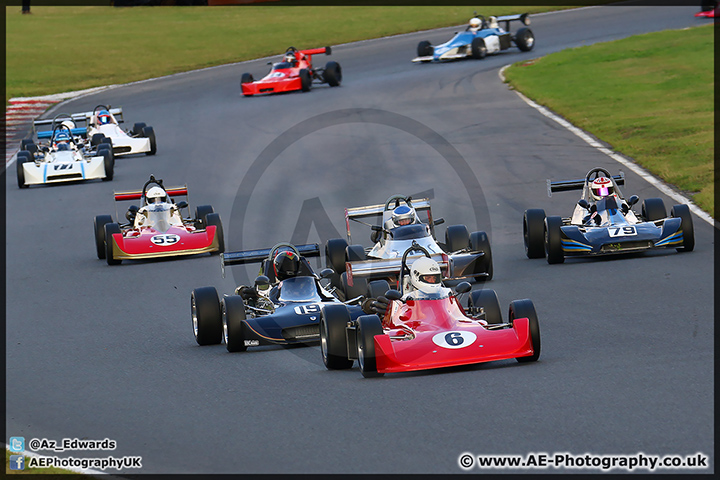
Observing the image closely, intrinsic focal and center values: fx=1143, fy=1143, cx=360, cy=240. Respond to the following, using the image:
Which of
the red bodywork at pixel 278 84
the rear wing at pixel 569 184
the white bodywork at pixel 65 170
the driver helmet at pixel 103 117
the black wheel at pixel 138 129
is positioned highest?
the red bodywork at pixel 278 84

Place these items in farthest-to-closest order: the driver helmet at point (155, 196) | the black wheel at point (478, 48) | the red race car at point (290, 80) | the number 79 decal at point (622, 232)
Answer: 1. the black wheel at point (478, 48)
2. the red race car at point (290, 80)
3. the driver helmet at point (155, 196)
4. the number 79 decal at point (622, 232)

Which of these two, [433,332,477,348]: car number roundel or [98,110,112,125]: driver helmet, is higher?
[98,110,112,125]: driver helmet

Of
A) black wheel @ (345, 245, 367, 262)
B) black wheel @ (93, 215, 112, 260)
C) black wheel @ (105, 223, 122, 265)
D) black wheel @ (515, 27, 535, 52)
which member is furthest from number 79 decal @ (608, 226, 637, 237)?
black wheel @ (515, 27, 535, 52)

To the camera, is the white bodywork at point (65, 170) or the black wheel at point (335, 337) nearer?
the black wheel at point (335, 337)

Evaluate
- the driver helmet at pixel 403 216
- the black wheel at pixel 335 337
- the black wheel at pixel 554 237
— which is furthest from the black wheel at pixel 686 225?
the black wheel at pixel 335 337

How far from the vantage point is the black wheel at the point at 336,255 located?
16.8m

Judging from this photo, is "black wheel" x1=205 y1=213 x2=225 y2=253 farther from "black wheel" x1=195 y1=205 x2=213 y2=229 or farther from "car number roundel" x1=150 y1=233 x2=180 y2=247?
"car number roundel" x1=150 y1=233 x2=180 y2=247

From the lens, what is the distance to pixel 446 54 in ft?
149

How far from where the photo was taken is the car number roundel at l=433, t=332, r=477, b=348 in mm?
Result: 11148

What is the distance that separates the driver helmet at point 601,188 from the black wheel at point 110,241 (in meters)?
7.95

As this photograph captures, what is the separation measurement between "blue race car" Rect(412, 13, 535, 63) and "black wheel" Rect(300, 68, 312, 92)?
20.3 feet

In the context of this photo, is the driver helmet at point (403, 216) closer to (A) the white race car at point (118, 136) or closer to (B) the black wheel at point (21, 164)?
(B) the black wheel at point (21, 164)

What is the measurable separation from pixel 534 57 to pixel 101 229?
2827cm

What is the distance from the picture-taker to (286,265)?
13.8m
